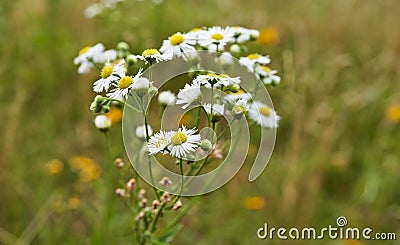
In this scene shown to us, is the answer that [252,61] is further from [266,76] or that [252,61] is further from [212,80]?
[212,80]

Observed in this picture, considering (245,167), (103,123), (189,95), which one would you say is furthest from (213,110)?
Result: (245,167)

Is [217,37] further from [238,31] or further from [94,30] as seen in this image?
[94,30]

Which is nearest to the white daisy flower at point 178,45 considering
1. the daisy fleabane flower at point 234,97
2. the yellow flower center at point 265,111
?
the daisy fleabane flower at point 234,97

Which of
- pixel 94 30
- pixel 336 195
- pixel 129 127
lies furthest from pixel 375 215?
pixel 94 30

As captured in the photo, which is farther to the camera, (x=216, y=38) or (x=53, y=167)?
(x=53, y=167)

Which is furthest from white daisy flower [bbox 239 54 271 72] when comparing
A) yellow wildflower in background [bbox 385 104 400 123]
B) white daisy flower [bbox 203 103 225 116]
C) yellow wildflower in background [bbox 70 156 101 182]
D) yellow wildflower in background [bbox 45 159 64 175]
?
yellow wildflower in background [bbox 385 104 400 123]

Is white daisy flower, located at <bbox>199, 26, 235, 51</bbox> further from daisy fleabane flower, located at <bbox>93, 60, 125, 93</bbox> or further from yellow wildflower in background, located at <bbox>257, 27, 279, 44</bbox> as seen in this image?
yellow wildflower in background, located at <bbox>257, 27, 279, 44</bbox>

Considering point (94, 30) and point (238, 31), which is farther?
point (94, 30)
